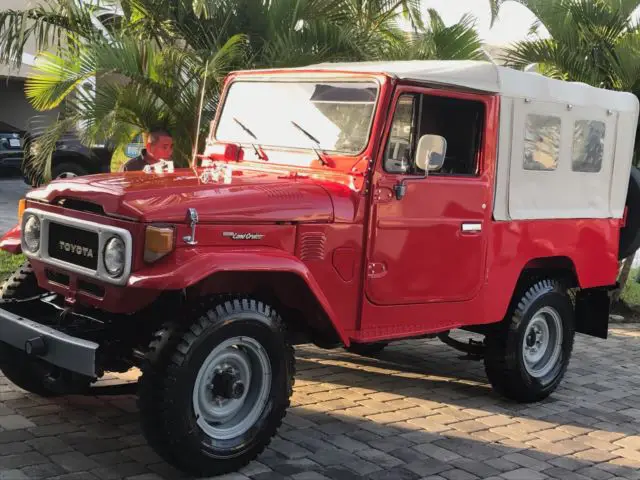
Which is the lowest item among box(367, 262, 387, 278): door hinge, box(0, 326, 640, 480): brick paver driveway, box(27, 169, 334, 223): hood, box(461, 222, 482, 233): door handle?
box(0, 326, 640, 480): brick paver driveway

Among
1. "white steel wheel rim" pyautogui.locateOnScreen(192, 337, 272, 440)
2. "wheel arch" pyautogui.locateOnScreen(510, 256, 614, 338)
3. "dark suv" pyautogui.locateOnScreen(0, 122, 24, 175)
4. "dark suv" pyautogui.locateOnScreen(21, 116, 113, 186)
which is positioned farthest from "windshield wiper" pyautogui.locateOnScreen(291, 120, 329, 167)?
"dark suv" pyautogui.locateOnScreen(0, 122, 24, 175)

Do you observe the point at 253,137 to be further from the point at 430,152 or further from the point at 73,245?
the point at 73,245

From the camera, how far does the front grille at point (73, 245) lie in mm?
4145

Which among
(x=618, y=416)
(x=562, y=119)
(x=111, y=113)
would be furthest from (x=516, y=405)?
(x=111, y=113)

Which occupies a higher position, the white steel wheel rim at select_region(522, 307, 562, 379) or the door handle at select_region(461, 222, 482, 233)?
the door handle at select_region(461, 222, 482, 233)

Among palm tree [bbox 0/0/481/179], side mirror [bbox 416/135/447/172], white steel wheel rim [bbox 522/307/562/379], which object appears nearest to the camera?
side mirror [bbox 416/135/447/172]

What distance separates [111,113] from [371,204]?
11.9 feet

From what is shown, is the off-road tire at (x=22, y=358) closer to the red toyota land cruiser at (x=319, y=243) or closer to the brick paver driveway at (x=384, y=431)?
the red toyota land cruiser at (x=319, y=243)

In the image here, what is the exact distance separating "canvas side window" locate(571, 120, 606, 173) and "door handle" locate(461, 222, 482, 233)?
1115 mm

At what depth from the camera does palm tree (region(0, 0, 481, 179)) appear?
7.45 meters

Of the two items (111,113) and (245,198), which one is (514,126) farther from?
(111,113)

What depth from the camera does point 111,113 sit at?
24.3ft

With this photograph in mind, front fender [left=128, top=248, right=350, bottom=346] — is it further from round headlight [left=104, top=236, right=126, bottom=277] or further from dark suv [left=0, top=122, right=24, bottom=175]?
dark suv [left=0, top=122, right=24, bottom=175]

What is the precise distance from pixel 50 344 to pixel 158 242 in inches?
29.7
